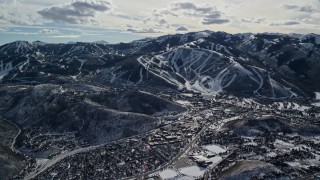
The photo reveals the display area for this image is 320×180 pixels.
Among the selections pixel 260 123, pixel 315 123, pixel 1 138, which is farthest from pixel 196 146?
pixel 1 138

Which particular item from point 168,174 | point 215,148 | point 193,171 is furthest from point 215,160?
point 168,174

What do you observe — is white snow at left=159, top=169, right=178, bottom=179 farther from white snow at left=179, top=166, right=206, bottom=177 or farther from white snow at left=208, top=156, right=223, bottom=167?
white snow at left=208, top=156, right=223, bottom=167

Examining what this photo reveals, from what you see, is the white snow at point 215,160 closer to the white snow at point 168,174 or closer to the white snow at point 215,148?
the white snow at point 215,148

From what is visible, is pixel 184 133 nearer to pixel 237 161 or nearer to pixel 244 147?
pixel 244 147

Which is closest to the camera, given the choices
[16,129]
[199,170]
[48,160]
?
[199,170]

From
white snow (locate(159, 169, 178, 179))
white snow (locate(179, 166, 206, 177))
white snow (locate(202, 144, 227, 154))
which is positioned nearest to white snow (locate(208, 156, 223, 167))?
white snow (locate(179, 166, 206, 177))
